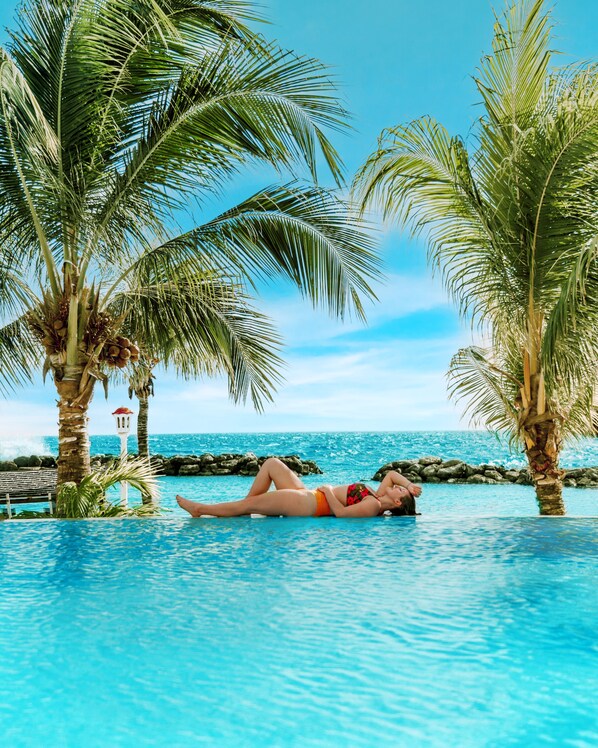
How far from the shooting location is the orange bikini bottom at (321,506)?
7.51 meters

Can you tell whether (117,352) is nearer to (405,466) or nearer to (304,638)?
(304,638)

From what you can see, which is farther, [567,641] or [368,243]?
[368,243]

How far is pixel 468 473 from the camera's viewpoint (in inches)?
1185

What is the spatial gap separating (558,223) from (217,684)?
636 centimetres

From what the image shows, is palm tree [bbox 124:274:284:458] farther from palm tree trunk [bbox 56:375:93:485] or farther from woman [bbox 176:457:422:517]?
woman [bbox 176:457:422:517]

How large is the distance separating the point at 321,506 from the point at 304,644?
402 centimetres

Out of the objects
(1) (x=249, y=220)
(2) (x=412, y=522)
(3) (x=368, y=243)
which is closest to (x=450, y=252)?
(3) (x=368, y=243)

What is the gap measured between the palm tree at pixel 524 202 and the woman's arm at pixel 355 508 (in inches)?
86.7

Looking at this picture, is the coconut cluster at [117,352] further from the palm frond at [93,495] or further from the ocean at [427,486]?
the ocean at [427,486]

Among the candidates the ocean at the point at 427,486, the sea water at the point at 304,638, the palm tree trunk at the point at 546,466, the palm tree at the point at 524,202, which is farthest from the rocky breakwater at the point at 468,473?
the sea water at the point at 304,638

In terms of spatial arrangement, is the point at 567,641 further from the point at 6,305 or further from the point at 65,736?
the point at 6,305

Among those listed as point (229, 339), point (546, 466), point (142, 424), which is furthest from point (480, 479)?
point (546, 466)

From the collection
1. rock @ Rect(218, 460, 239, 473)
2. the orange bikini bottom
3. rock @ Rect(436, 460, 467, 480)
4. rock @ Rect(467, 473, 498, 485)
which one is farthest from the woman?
rock @ Rect(218, 460, 239, 473)

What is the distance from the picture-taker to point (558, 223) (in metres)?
7.73
